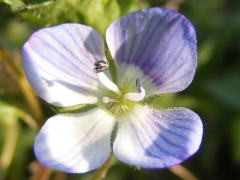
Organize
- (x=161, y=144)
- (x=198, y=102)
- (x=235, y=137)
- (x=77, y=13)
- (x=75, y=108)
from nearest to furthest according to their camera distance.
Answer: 1. (x=161, y=144)
2. (x=75, y=108)
3. (x=77, y=13)
4. (x=235, y=137)
5. (x=198, y=102)

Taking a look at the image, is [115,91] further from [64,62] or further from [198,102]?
[198,102]

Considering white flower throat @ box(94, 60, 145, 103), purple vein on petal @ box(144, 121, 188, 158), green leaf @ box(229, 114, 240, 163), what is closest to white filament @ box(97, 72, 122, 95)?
white flower throat @ box(94, 60, 145, 103)

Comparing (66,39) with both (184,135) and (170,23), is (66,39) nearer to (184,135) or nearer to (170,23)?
(170,23)

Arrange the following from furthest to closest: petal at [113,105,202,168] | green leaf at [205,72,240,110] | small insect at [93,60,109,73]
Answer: green leaf at [205,72,240,110] < small insect at [93,60,109,73] < petal at [113,105,202,168]

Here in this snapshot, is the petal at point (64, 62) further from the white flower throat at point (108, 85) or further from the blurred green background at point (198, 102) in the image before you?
the blurred green background at point (198, 102)

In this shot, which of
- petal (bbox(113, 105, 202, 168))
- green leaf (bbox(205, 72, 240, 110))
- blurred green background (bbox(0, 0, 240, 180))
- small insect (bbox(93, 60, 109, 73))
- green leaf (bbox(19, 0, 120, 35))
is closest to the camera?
petal (bbox(113, 105, 202, 168))

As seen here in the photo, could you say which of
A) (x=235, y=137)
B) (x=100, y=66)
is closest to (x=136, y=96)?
(x=100, y=66)

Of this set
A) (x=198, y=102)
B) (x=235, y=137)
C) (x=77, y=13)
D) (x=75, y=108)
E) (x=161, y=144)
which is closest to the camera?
(x=161, y=144)

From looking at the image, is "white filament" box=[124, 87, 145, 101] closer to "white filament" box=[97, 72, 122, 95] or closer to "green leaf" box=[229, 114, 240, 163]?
"white filament" box=[97, 72, 122, 95]
